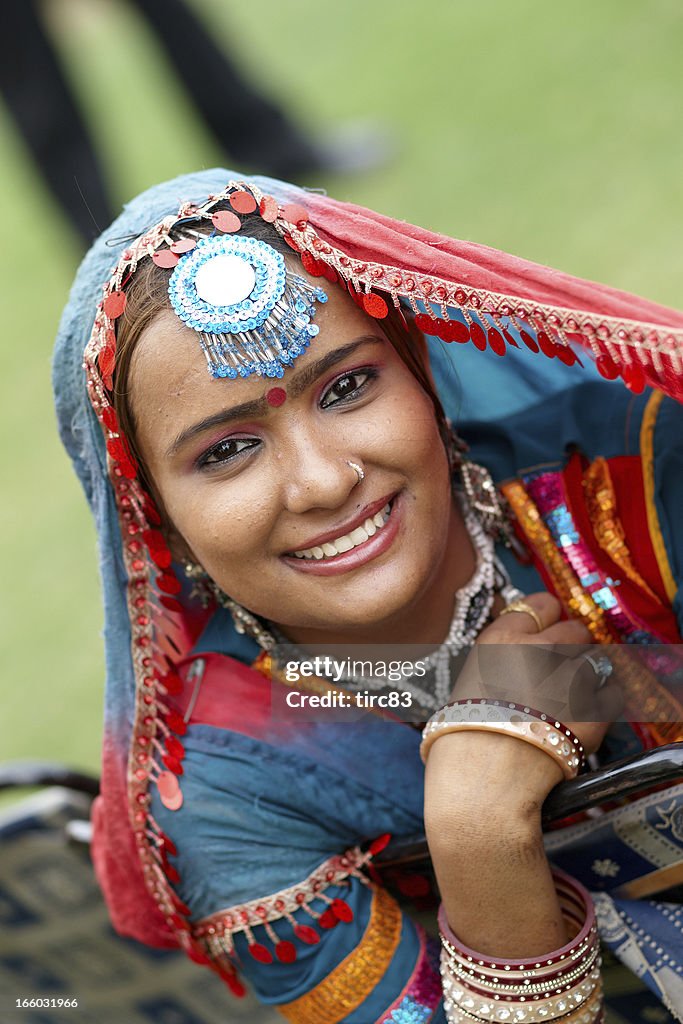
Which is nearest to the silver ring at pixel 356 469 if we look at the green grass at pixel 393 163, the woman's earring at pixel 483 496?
the woman's earring at pixel 483 496

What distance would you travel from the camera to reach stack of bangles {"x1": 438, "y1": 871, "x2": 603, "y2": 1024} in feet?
5.91

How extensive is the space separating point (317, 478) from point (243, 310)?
0.83 feet

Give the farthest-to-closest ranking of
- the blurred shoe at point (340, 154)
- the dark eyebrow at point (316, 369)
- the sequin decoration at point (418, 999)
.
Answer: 1. the blurred shoe at point (340, 154)
2. the sequin decoration at point (418, 999)
3. the dark eyebrow at point (316, 369)

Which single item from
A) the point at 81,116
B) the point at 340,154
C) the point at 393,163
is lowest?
the point at 393,163

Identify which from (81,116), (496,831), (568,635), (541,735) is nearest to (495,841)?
(496,831)

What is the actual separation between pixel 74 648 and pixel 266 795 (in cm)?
287

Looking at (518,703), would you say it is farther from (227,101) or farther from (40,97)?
(227,101)

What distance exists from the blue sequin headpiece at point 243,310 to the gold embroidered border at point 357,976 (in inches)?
34.2

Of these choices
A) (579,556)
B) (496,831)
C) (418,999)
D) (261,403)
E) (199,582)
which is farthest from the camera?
(199,582)

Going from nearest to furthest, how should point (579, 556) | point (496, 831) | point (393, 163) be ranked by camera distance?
1. point (496, 831)
2. point (579, 556)
3. point (393, 163)

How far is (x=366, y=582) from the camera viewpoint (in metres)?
1.95

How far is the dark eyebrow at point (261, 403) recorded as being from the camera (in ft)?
6.16

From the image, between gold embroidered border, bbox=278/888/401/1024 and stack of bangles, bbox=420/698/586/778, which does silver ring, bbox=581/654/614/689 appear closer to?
stack of bangles, bbox=420/698/586/778

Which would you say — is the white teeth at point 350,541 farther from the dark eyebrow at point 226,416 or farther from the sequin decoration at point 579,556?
the sequin decoration at point 579,556
